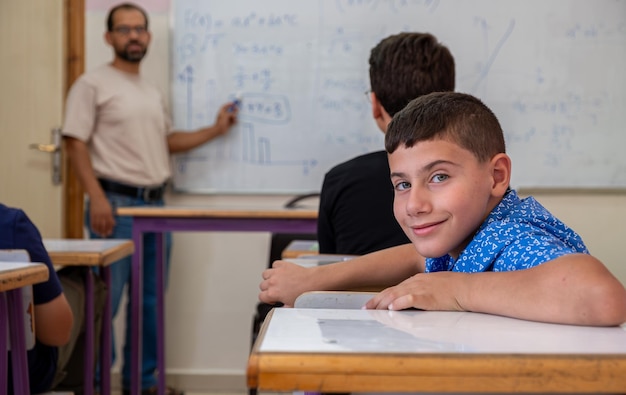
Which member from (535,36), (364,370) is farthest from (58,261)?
(535,36)

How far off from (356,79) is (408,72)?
2.12 metres

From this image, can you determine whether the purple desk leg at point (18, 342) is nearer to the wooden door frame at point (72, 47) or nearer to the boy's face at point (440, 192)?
the boy's face at point (440, 192)

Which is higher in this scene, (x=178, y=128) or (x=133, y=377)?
(x=178, y=128)

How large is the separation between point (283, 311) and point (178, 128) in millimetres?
3377

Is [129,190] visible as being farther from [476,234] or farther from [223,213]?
[476,234]

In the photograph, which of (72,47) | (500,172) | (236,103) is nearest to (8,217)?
(500,172)

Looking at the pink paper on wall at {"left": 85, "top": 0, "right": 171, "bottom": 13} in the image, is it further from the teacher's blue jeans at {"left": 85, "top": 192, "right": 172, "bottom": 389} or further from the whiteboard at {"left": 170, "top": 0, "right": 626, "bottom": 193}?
the teacher's blue jeans at {"left": 85, "top": 192, "right": 172, "bottom": 389}

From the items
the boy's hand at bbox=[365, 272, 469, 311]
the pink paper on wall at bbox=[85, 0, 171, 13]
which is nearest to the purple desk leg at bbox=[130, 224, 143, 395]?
the pink paper on wall at bbox=[85, 0, 171, 13]

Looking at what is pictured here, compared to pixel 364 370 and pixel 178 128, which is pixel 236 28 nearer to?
pixel 178 128

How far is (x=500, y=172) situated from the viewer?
128cm

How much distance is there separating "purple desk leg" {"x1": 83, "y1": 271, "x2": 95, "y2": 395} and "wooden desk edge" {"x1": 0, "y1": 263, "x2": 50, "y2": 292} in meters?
0.75

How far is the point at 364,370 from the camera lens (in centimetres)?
78

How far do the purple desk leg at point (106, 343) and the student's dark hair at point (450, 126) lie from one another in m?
1.68

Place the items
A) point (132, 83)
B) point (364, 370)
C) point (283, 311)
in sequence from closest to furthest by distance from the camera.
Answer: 1. point (364, 370)
2. point (283, 311)
3. point (132, 83)
